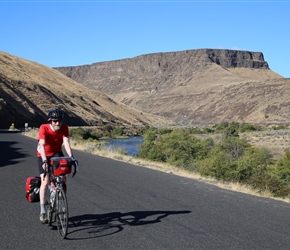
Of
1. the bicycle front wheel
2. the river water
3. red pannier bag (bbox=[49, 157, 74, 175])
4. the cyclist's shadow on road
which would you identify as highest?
red pannier bag (bbox=[49, 157, 74, 175])

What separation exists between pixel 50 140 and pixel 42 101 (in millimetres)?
80581

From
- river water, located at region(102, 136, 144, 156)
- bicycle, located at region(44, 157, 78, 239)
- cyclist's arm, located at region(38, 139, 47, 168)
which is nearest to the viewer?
Result: bicycle, located at region(44, 157, 78, 239)

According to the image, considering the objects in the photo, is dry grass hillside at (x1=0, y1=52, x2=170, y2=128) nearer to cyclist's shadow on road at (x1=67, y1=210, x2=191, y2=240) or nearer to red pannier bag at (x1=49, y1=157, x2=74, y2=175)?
cyclist's shadow on road at (x1=67, y1=210, x2=191, y2=240)

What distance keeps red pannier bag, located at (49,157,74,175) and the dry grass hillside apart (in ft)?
199

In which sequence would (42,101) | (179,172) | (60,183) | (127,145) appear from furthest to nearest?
(42,101), (127,145), (179,172), (60,183)

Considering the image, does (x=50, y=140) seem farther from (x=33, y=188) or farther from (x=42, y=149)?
(x=33, y=188)

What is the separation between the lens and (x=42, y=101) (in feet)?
280

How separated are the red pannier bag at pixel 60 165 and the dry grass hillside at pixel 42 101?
199ft

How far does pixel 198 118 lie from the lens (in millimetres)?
157625

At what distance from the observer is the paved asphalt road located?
6.13 metres

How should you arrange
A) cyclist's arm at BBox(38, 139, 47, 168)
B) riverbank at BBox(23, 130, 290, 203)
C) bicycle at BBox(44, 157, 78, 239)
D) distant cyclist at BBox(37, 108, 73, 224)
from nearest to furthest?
1. bicycle at BBox(44, 157, 78, 239)
2. cyclist's arm at BBox(38, 139, 47, 168)
3. distant cyclist at BBox(37, 108, 73, 224)
4. riverbank at BBox(23, 130, 290, 203)

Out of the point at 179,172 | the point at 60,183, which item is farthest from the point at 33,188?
the point at 179,172

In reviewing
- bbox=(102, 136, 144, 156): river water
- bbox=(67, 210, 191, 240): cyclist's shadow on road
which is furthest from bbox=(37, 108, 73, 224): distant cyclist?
bbox=(102, 136, 144, 156): river water

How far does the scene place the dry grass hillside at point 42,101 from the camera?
7036 cm
